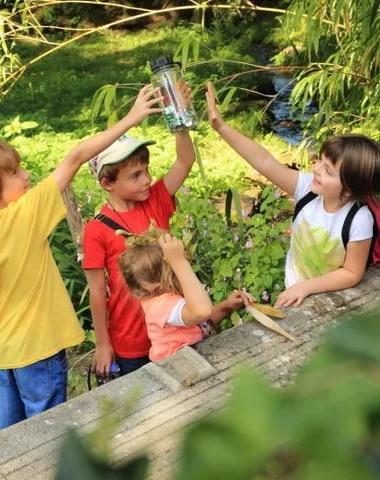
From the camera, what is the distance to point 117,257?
7.79 ft

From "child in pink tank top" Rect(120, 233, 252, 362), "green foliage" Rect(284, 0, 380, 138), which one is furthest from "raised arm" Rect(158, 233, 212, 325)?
"green foliage" Rect(284, 0, 380, 138)

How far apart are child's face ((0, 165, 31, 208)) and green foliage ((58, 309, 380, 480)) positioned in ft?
6.22

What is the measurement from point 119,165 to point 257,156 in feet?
1.49

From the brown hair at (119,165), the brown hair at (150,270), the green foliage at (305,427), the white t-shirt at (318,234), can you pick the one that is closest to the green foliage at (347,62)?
the white t-shirt at (318,234)

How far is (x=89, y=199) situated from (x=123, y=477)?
404 cm

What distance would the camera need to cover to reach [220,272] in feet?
10.3

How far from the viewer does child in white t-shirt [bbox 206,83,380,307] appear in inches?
83.2

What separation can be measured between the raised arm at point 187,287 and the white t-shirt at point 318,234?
404mm

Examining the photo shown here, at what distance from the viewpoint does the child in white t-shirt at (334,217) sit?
2.11 m

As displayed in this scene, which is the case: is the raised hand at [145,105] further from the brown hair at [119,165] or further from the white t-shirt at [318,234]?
the white t-shirt at [318,234]

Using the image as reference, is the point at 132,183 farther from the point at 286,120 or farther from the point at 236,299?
the point at 286,120

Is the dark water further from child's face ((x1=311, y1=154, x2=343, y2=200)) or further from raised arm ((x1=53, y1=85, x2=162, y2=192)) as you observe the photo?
raised arm ((x1=53, y1=85, x2=162, y2=192))

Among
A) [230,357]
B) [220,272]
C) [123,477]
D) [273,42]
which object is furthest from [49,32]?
[123,477]

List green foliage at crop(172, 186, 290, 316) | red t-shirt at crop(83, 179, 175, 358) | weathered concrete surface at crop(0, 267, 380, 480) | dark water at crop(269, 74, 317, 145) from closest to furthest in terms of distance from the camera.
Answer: weathered concrete surface at crop(0, 267, 380, 480), red t-shirt at crop(83, 179, 175, 358), green foliage at crop(172, 186, 290, 316), dark water at crop(269, 74, 317, 145)
